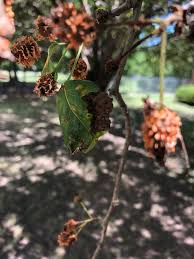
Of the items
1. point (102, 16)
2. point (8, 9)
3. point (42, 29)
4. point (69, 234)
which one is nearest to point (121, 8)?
point (102, 16)

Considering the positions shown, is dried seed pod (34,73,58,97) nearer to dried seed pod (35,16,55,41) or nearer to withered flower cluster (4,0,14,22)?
dried seed pod (35,16,55,41)

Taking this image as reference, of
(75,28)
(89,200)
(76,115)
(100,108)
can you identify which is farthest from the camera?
(89,200)

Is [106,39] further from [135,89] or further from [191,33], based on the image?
[135,89]

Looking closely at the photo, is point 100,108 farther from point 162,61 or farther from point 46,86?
point 162,61

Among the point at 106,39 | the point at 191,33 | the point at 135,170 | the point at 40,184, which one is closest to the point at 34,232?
the point at 40,184

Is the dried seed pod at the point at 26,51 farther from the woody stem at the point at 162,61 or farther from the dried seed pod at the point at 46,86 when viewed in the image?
the woody stem at the point at 162,61

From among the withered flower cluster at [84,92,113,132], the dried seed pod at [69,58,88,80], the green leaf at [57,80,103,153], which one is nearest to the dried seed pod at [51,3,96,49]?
the withered flower cluster at [84,92,113,132]
